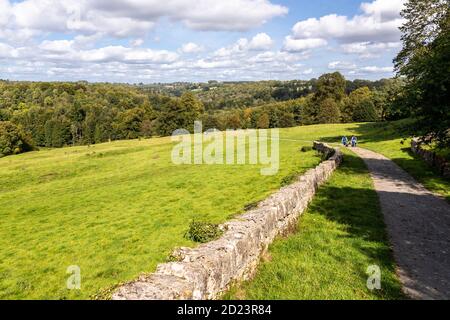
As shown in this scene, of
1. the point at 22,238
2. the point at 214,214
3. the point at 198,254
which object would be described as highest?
the point at 198,254

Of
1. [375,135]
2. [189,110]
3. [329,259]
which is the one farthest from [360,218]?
[189,110]

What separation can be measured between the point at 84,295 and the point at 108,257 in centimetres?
320

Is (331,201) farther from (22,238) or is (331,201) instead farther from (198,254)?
(22,238)

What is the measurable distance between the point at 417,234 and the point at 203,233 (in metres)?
8.48

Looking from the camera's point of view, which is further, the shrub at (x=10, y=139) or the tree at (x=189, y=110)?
the tree at (x=189, y=110)

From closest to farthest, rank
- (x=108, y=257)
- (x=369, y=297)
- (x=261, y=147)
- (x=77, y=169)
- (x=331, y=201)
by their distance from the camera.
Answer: (x=369, y=297) < (x=108, y=257) < (x=331, y=201) < (x=77, y=169) < (x=261, y=147)

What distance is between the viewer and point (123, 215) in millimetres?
21047

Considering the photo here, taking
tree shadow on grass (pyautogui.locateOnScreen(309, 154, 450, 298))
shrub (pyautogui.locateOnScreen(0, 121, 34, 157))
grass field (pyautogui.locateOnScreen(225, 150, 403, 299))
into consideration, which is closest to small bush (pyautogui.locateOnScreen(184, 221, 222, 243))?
grass field (pyautogui.locateOnScreen(225, 150, 403, 299))

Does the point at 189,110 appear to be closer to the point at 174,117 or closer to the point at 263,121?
the point at 174,117

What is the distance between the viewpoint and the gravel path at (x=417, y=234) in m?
9.38

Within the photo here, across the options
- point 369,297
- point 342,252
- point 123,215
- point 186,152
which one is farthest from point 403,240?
point 186,152

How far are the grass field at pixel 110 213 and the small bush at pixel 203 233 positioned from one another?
0.43 meters

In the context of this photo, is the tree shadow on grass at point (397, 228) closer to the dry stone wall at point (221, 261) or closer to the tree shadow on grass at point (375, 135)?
the dry stone wall at point (221, 261)

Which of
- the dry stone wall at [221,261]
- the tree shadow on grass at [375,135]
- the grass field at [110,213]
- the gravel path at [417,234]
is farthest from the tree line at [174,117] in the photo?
the dry stone wall at [221,261]
